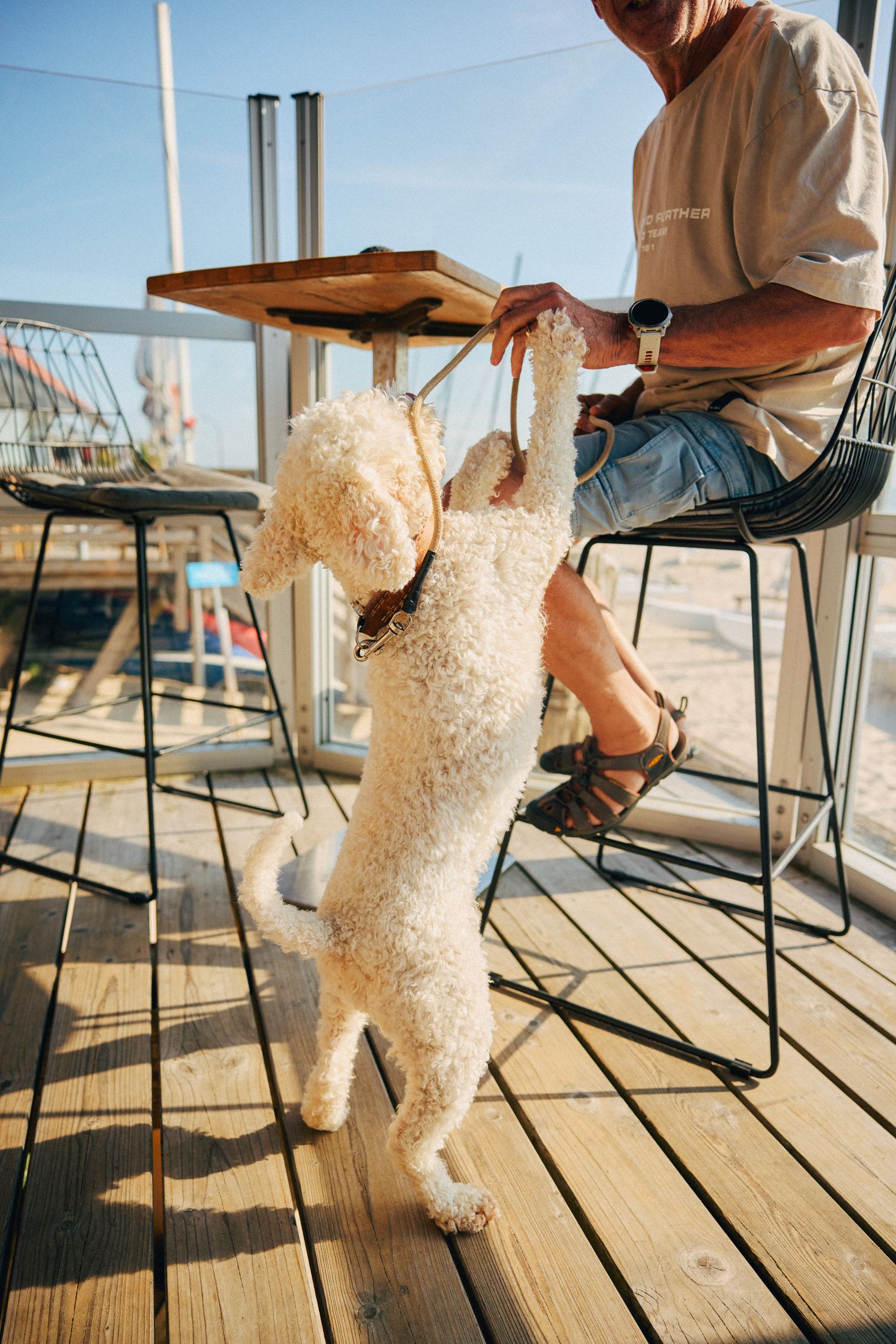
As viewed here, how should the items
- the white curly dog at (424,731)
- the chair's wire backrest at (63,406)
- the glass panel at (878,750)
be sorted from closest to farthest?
the white curly dog at (424,731) → the glass panel at (878,750) → the chair's wire backrest at (63,406)

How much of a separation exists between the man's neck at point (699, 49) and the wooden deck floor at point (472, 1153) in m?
1.63

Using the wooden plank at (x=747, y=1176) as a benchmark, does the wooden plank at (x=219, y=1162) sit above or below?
below

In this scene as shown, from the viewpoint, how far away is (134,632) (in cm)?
266

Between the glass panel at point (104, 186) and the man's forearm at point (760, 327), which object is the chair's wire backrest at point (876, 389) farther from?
the glass panel at point (104, 186)

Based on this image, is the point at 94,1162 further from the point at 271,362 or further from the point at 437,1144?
the point at 271,362

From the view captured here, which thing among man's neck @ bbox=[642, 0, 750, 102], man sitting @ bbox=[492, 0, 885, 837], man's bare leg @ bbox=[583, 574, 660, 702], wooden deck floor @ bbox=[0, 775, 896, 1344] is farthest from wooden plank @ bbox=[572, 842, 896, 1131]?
man's neck @ bbox=[642, 0, 750, 102]

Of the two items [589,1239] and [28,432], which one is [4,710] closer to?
[28,432]

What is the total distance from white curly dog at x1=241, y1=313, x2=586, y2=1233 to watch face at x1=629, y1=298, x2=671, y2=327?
16cm

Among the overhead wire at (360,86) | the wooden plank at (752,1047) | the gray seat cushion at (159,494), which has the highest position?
the overhead wire at (360,86)

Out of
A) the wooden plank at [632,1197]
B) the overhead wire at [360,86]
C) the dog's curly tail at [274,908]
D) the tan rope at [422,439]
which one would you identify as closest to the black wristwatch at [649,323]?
the tan rope at [422,439]

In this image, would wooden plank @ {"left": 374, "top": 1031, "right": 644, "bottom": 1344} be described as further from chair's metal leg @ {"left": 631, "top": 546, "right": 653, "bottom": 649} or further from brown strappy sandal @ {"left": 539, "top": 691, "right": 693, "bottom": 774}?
chair's metal leg @ {"left": 631, "top": 546, "right": 653, "bottom": 649}

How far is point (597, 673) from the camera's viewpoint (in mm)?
1343

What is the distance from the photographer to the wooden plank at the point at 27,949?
3.89ft

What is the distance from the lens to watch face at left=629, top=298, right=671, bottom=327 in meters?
1.13
